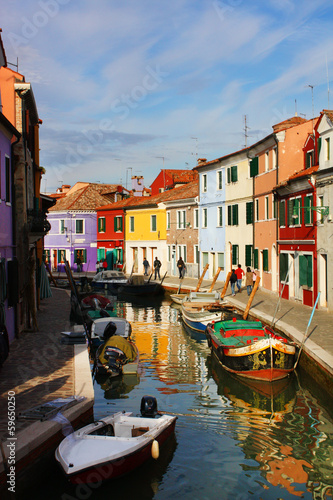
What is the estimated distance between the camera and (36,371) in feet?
41.8

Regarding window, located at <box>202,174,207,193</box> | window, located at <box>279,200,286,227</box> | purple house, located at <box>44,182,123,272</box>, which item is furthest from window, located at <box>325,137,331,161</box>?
purple house, located at <box>44,182,123,272</box>

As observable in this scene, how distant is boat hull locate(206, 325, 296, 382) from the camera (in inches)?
594

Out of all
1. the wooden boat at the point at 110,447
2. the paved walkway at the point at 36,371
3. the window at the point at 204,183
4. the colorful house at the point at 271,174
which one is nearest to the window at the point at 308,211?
the colorful house at the point at 271,174

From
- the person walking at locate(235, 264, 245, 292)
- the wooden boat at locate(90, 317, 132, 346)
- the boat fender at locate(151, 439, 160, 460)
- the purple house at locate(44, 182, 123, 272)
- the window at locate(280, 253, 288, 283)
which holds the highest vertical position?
the purple house at locate(44, 182, 123, 272)

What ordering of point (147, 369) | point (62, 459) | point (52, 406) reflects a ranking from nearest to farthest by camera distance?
point (62, 459) < point (52, 406) < point (147, 369)

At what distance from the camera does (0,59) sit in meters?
18.0

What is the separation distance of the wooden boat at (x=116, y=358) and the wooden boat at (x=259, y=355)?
265 centimetres

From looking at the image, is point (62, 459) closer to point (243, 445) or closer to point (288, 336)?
point (243, 445)

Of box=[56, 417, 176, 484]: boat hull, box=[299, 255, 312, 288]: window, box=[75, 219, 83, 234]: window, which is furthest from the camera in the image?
box=[75, 219, 83, 234]: window

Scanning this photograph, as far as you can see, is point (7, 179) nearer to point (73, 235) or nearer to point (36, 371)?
point (36, 371)

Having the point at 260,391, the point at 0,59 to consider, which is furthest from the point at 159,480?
the point at 0,59

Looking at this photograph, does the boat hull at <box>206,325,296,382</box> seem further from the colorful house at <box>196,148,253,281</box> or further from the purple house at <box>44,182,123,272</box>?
the purple house at <box>44,182,123,272</box>

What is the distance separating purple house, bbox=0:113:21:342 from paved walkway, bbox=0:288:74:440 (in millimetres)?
915

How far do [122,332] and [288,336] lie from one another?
5.53 meters
